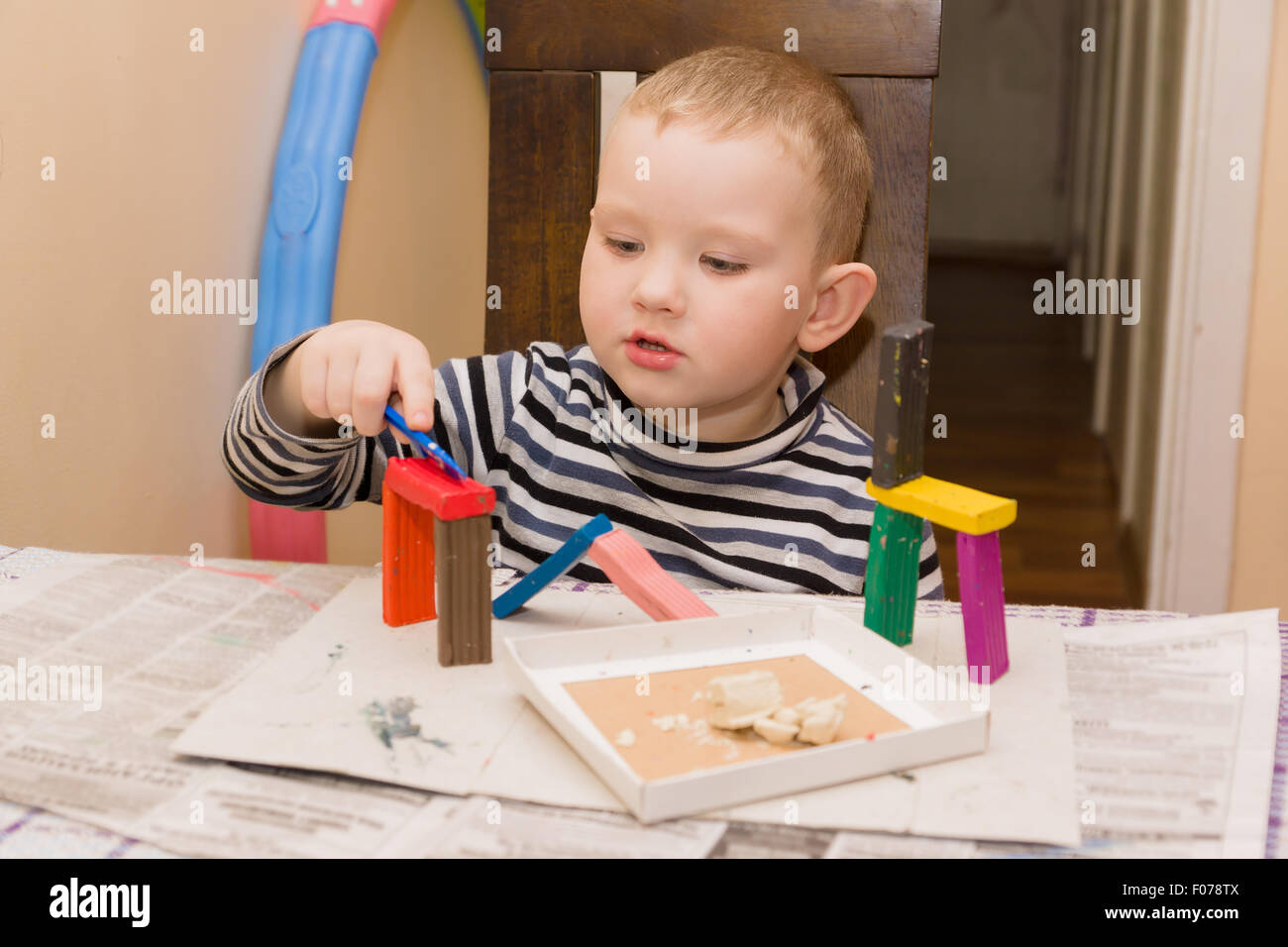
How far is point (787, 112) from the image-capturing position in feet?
2.95

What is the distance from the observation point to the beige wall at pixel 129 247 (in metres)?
0.87

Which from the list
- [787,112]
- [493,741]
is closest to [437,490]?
[493,741]

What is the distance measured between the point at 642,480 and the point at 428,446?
336 millimetres

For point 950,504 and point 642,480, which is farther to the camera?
point 642,480

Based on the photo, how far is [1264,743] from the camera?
1.83ft

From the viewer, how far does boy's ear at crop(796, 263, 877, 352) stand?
38.7 inches

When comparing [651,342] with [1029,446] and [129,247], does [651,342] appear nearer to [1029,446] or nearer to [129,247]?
[129,247]

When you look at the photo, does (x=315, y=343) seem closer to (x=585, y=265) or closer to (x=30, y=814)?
(x=585, y=265)

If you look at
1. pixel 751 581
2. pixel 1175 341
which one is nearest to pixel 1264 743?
pixel 751 581

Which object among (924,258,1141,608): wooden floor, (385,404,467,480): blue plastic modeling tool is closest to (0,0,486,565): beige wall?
(385,404,467,480): blue plastic modeling tool

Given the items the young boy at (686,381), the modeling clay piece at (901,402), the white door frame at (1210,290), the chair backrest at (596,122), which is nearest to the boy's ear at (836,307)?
the young boy at (686,381)

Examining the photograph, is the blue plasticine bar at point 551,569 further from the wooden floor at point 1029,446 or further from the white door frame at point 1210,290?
the wooden floor at point 1029,446

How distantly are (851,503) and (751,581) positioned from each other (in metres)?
0.11

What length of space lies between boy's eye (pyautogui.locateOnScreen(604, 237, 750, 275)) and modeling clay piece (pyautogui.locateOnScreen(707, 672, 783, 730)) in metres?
0.39
